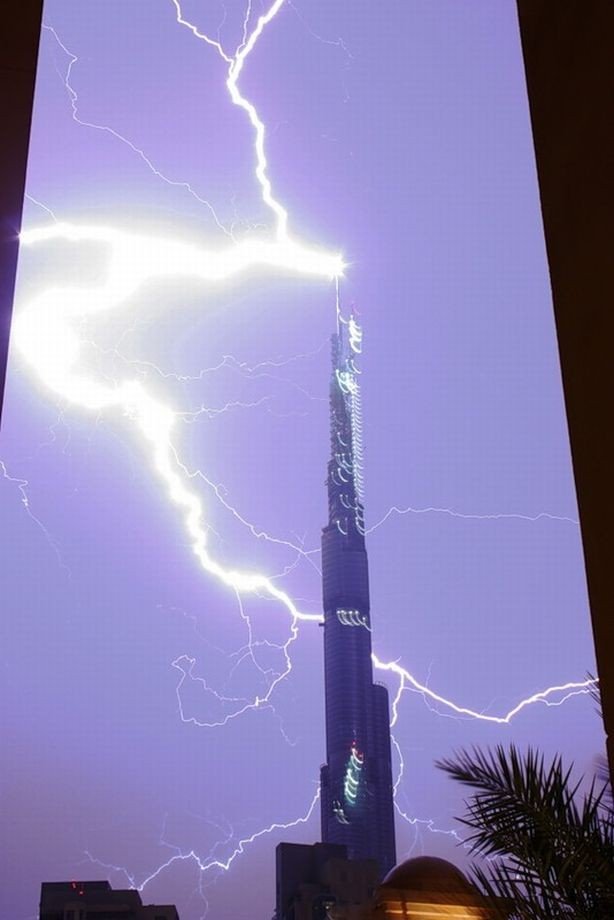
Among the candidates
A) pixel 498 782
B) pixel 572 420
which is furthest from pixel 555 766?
pixel 572 420

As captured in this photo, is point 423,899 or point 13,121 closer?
point 13,121

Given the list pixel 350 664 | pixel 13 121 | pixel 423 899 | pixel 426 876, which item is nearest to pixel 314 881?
pixel 426 876

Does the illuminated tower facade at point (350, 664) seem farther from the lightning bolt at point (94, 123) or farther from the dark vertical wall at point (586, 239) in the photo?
the dark vertical wall at point (586, 239)

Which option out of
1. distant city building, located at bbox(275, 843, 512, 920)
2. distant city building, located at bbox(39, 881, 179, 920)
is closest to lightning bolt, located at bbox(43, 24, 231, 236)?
distant city building, located at bbox(275, 843, 512, 920)

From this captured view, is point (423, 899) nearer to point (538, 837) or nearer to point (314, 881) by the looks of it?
point (538, 837)

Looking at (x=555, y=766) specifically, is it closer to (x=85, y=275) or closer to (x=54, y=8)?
(x=54, y=8)

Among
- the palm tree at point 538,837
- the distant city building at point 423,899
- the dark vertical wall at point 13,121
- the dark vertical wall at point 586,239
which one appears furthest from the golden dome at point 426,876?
the dark vertical wall at point 13,121
